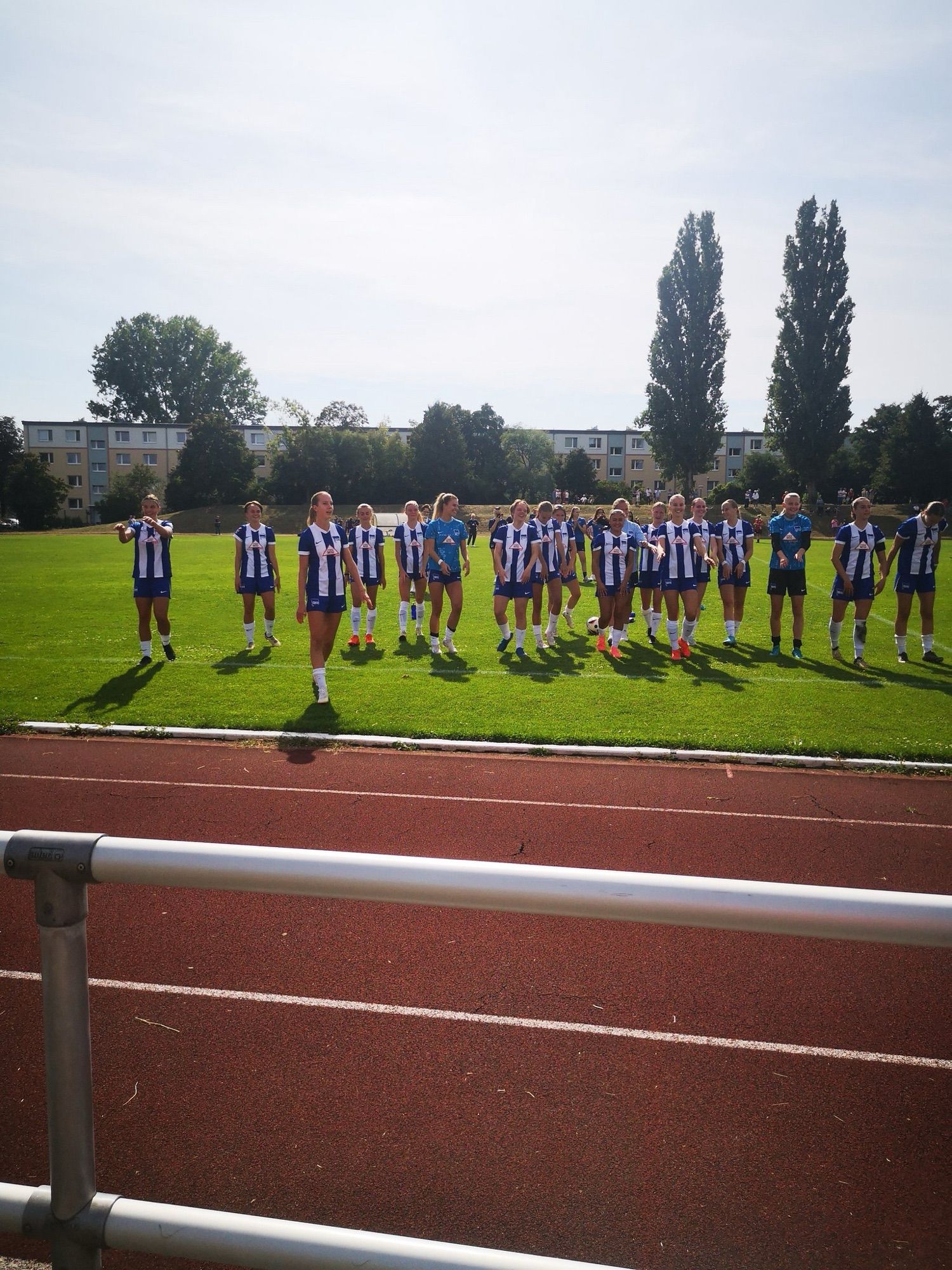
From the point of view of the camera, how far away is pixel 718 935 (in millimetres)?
5203

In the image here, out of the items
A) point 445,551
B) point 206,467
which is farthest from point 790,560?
point 206,467

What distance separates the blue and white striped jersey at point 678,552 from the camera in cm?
1323

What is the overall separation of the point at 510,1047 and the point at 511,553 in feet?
32.9

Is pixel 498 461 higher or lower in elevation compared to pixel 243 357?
lower

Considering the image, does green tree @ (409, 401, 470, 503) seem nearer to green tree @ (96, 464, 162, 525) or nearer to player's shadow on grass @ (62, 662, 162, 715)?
green tree @ (96, 464, 162, 525)

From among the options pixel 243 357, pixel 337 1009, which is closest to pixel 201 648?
pixel 337 1009

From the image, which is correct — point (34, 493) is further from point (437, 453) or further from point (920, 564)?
point (920, 564)

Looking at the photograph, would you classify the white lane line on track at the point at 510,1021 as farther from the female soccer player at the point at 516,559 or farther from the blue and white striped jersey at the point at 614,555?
the blue and white striped jersey at the point at 614,555

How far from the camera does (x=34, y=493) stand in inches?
2677

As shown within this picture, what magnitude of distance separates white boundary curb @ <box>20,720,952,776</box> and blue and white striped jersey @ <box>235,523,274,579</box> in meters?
4.55

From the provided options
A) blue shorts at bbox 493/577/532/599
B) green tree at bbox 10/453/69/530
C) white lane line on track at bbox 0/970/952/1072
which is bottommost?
white lane line on track at bbox 0/970/952/1072

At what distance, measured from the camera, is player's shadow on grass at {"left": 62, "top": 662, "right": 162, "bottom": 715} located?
35.6 feet

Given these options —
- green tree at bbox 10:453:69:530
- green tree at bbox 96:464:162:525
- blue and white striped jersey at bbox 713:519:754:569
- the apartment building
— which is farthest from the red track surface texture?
the apartment building

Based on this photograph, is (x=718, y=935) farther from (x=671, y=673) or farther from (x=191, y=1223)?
(x=671, y=673)
